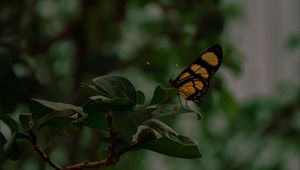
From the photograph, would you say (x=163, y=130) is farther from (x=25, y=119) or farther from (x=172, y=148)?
(x=25, y=119)

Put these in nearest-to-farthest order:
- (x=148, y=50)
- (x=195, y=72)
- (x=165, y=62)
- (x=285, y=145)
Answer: (x=195, y=72), (x=165, y=62), (x=148, y=50), (x=285, y=145)

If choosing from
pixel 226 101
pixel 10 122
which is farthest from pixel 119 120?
pixel 226 101

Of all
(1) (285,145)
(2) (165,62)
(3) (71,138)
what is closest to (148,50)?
(2) (165,62)

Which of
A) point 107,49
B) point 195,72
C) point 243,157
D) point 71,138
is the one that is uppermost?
point 195,72

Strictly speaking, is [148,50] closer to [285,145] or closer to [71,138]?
[71,138]

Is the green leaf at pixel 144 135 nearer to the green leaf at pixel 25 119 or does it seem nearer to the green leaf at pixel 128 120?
the green leaf at pixel 128 120

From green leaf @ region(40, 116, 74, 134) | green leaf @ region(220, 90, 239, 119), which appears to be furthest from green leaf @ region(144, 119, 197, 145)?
green leaf @ region(220, 90, 239, 119)

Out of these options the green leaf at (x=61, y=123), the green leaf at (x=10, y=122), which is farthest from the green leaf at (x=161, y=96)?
the green leaf at (x=10, y=122)
